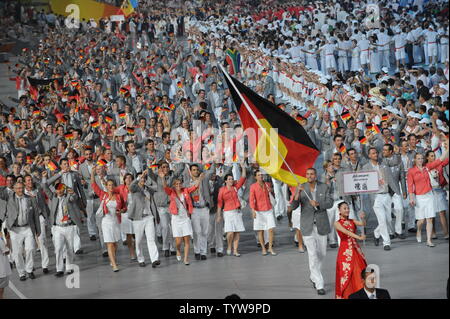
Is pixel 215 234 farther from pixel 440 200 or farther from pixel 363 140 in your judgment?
pixel 440 200

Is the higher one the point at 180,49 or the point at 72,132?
the point at 180,49

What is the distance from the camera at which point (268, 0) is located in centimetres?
3098

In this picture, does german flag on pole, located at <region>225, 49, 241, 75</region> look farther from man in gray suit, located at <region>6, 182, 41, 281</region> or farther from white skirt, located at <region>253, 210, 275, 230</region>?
man in gray suit, located at <region>6, 182, 41, 281</region>

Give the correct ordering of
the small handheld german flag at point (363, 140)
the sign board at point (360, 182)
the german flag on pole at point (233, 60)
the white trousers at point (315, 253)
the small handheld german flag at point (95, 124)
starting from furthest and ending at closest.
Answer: the german flag on pole at point (233, 60), the small handheld german flag at point (95, 124), the small handheld german flag at point (363, 140), the sign board at point (360, 182), the white trousers at point (315, 253)

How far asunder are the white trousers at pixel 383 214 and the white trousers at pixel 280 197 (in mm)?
2385

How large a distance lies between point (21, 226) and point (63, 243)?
71 cm

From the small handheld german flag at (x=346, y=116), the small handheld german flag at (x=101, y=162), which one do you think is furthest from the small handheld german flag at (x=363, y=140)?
the small handheld german flag at (x=101, y=162)

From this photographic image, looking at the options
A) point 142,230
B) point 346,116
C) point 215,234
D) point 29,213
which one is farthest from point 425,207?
point 29,213

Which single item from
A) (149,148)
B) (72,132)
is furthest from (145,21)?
(149,148)

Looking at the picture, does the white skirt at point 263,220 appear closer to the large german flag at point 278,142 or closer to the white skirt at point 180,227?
the white skirt at point 180,227

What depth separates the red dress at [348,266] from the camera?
Answer: 11094mm
